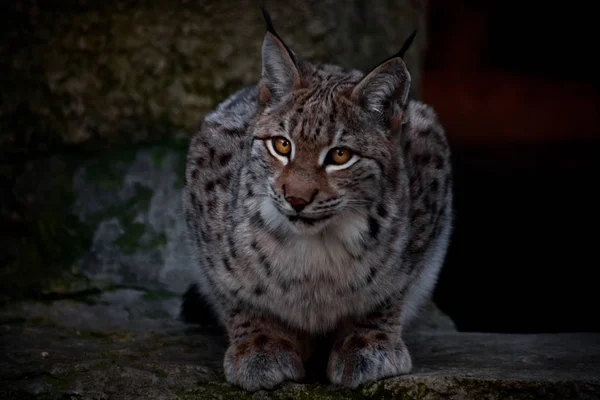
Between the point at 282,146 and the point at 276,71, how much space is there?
40 centimetres

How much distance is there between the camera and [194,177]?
15.5 ft

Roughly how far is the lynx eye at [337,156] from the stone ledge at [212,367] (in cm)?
92

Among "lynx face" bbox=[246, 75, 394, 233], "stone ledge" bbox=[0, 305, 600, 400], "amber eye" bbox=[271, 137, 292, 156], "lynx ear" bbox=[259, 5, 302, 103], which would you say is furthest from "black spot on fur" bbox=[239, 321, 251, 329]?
"lynx ear" bbox=[259, 5, 302, 103]

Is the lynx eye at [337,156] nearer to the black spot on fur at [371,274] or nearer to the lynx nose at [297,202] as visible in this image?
the lynx nose at [297,202]

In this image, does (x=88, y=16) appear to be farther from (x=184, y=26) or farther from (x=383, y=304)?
(x=383, y=304)

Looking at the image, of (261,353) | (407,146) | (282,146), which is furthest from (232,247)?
(407,146)

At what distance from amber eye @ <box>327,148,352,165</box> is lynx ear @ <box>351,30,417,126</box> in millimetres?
264

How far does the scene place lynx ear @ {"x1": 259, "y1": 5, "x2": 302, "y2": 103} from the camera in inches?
156

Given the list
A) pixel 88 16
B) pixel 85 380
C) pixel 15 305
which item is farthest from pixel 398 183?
pixel 88 16

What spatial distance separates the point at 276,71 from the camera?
4043 mm

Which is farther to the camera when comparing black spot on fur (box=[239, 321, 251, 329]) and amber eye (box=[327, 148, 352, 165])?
black spot on fur (box=[239, 321, 251, 329])

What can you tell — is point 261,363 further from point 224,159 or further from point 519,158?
point 519,158

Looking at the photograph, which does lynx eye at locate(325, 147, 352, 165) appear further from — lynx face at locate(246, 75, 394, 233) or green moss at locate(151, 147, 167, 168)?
green moss at locate(151, 147, 167, 168)

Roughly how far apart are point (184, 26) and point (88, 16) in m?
0.62
